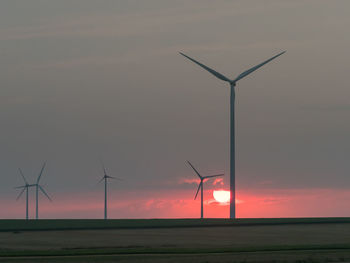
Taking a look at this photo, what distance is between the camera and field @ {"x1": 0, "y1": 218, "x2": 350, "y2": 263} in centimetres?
7306

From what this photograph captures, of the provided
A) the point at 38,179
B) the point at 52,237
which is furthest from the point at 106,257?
the point at 38,179

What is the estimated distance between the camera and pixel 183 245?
89.6 m

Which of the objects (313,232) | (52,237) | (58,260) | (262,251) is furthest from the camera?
(313,232)

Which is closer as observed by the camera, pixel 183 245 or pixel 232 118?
pixel 183 245

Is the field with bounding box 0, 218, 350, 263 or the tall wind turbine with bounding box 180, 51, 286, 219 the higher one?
the tall wind turbine with bounding box 180, 51, 286, 219

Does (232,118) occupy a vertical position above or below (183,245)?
above

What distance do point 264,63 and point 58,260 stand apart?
3066 inches

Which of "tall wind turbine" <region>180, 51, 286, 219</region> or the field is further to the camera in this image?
"tall wind turbine" <region>180, 51, 286, 219</region>

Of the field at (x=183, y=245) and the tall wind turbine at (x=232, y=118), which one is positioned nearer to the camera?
the field at (x=183, y=245)

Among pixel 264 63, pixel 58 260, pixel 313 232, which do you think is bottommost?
pixel 58 260

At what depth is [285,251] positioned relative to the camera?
80.2 m

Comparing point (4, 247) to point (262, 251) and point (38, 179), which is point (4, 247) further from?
point (38, 179)

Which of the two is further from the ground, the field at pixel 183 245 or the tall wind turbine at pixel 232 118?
the tall wind turbine at pixel 232 118

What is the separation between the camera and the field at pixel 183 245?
7306 centimetres
